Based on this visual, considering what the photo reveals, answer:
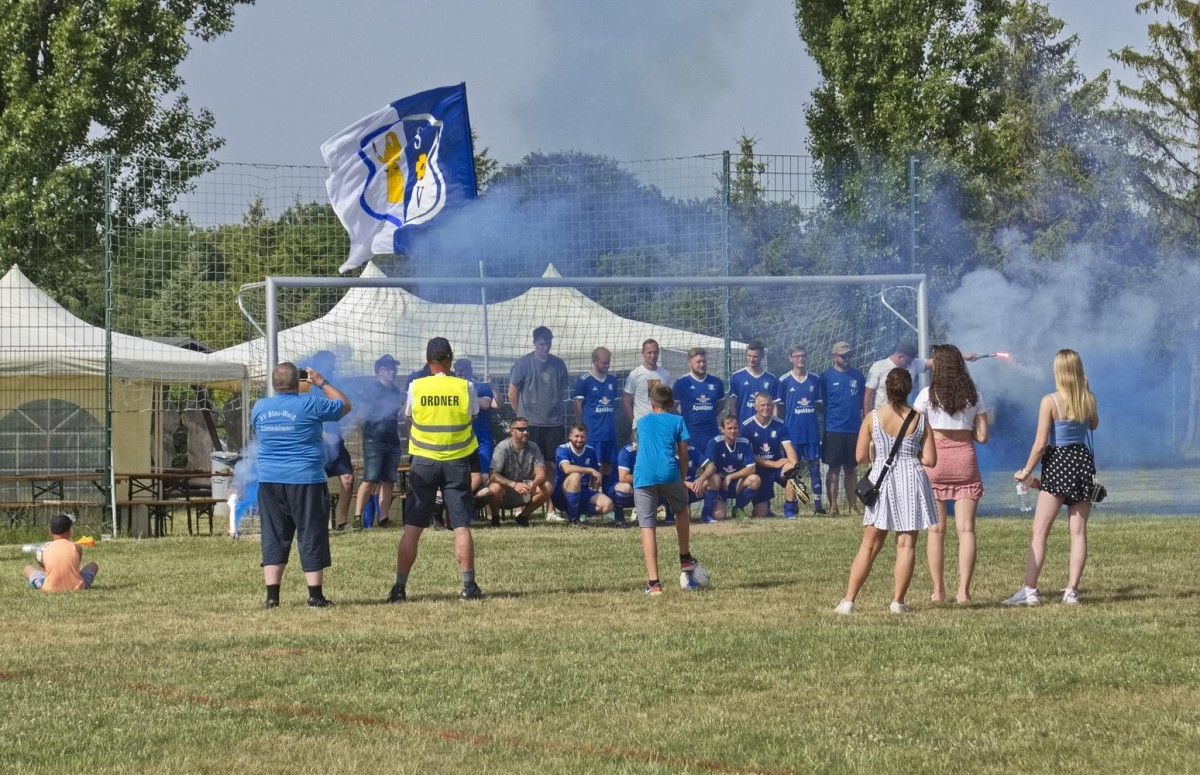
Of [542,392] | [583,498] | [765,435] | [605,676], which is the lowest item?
[605,676]

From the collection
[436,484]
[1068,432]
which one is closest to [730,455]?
[436,484]

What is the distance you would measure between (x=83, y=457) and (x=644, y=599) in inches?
396

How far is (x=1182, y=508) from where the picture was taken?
1880 cm

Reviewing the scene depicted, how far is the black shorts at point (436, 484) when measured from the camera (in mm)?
10812

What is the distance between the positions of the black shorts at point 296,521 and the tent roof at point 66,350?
8308 millimetres

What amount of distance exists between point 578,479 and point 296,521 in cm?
671

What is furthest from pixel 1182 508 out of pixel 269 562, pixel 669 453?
pixel 269 562

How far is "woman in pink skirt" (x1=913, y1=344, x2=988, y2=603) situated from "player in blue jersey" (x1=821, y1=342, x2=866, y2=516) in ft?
25.2

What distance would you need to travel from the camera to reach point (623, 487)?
17.0 metres

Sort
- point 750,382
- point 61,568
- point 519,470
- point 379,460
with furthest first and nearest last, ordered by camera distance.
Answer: point 750,382, point 519,470, point 379,460, point 61,568

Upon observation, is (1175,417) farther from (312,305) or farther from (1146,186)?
(312,305)

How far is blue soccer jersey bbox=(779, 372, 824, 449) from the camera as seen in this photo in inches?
711

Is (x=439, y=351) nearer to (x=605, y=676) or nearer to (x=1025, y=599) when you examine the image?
(x=605, y=676)

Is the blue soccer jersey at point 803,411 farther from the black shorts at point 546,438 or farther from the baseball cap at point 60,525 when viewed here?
the baseball cap at point 60,525
